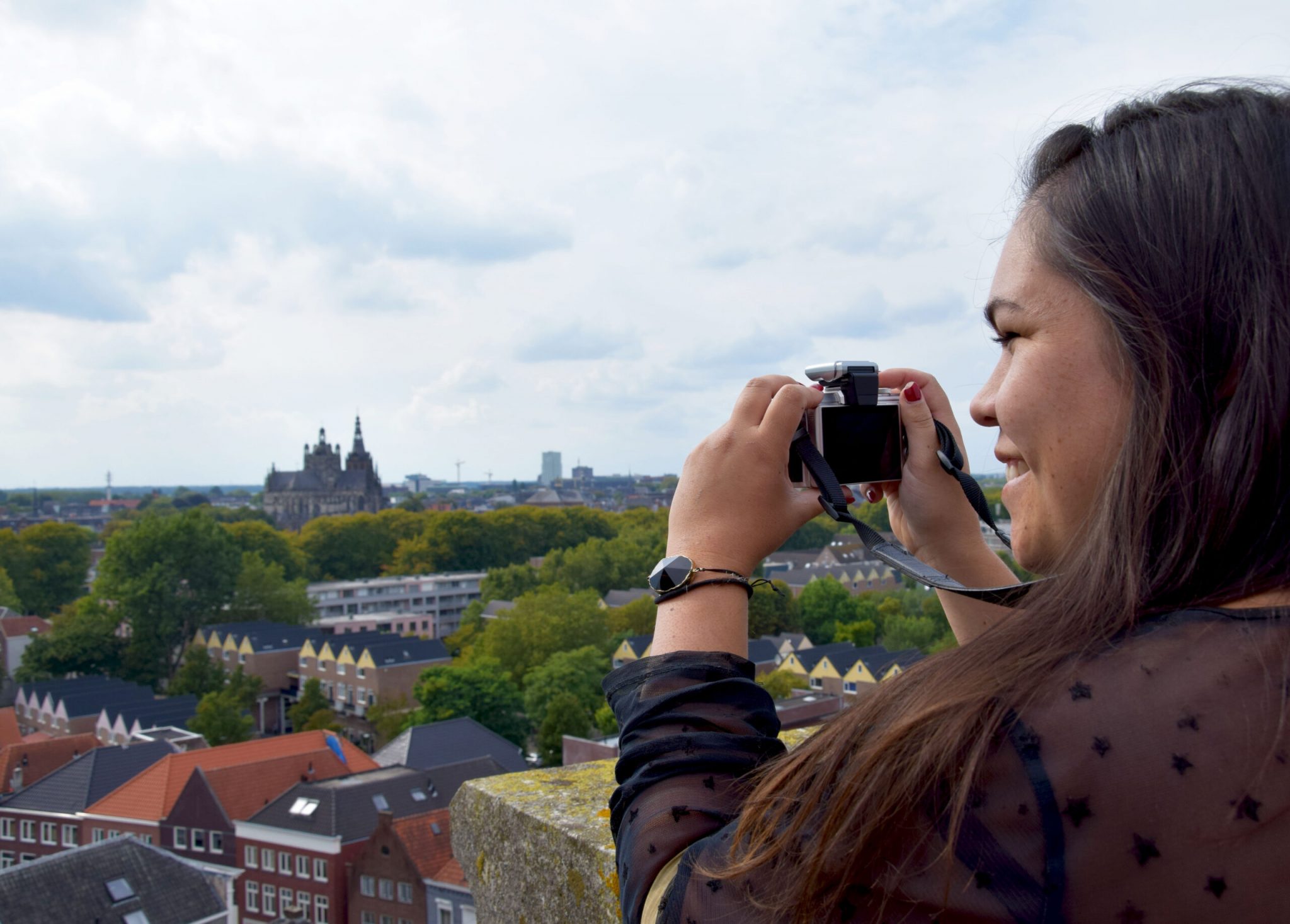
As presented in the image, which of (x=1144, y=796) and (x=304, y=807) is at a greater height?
(x=1144, y=796)

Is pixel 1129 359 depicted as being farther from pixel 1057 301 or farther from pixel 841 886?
→ pixel 841 886

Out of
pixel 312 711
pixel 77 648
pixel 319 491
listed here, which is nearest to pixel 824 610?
pixel 312 711

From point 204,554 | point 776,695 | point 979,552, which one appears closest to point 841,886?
point 979,552

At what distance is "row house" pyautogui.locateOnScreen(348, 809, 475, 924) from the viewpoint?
1564cm

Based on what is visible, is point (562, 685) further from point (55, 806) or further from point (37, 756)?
point (37, 756)

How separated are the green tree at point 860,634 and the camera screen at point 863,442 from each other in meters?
34.3

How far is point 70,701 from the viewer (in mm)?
29359

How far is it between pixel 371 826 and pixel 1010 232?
1873 cm

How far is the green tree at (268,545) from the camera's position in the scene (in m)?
53.9

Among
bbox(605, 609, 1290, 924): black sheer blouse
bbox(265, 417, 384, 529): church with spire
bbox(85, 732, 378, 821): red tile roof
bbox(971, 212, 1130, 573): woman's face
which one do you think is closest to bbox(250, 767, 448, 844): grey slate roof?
bbox(85, 732, 378, 821): red tile roof

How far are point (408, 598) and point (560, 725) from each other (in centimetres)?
2896

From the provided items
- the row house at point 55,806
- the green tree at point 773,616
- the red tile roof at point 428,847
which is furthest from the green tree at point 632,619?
the red tile roof at point 428,847

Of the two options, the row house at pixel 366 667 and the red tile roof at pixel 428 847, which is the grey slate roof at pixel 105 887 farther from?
the row house at pixel 366 667

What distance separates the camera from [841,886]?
2.49ft
